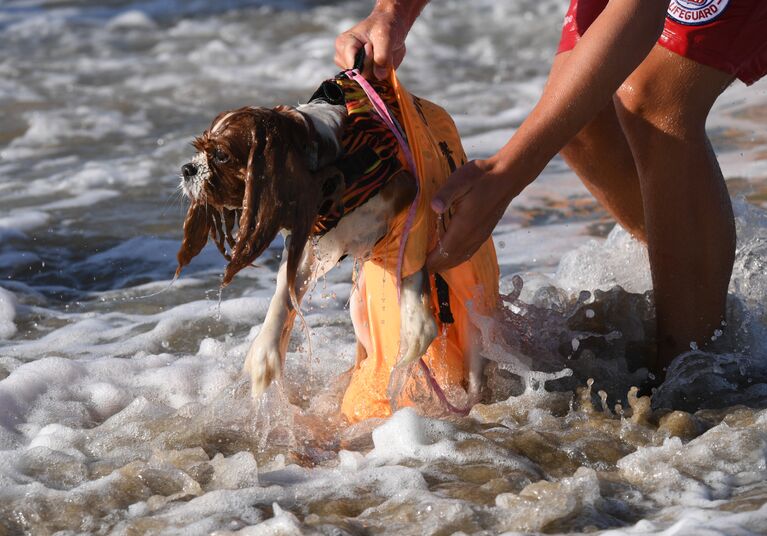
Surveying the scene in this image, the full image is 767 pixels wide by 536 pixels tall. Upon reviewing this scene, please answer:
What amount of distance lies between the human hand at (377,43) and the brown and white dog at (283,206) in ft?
1.12

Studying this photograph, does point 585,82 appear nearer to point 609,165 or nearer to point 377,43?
point 377,43

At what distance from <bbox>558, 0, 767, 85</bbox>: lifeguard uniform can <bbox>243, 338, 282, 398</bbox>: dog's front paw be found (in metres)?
1.44

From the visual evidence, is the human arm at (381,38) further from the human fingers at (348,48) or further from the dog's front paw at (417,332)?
the dog's front paw at (417,332)

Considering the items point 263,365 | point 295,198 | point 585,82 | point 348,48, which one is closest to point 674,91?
point 585,82

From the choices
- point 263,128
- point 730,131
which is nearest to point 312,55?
point 730,131

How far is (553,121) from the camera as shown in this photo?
2.85m

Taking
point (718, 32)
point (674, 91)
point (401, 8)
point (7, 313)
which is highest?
point (401, 8)

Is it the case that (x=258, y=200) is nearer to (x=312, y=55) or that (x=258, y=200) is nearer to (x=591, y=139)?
(x=591, y=139)

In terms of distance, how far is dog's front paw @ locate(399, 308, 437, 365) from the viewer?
288 cm

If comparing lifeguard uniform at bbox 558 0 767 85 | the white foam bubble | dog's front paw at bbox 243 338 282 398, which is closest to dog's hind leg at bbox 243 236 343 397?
dog's front paw at bbox 243 338 282 398

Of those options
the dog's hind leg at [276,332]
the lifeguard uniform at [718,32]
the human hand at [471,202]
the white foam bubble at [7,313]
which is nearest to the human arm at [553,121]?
the human hand at [471,202]

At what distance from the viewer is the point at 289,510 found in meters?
2.72

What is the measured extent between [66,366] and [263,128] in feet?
5.36

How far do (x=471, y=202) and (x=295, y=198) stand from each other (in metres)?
0.49
